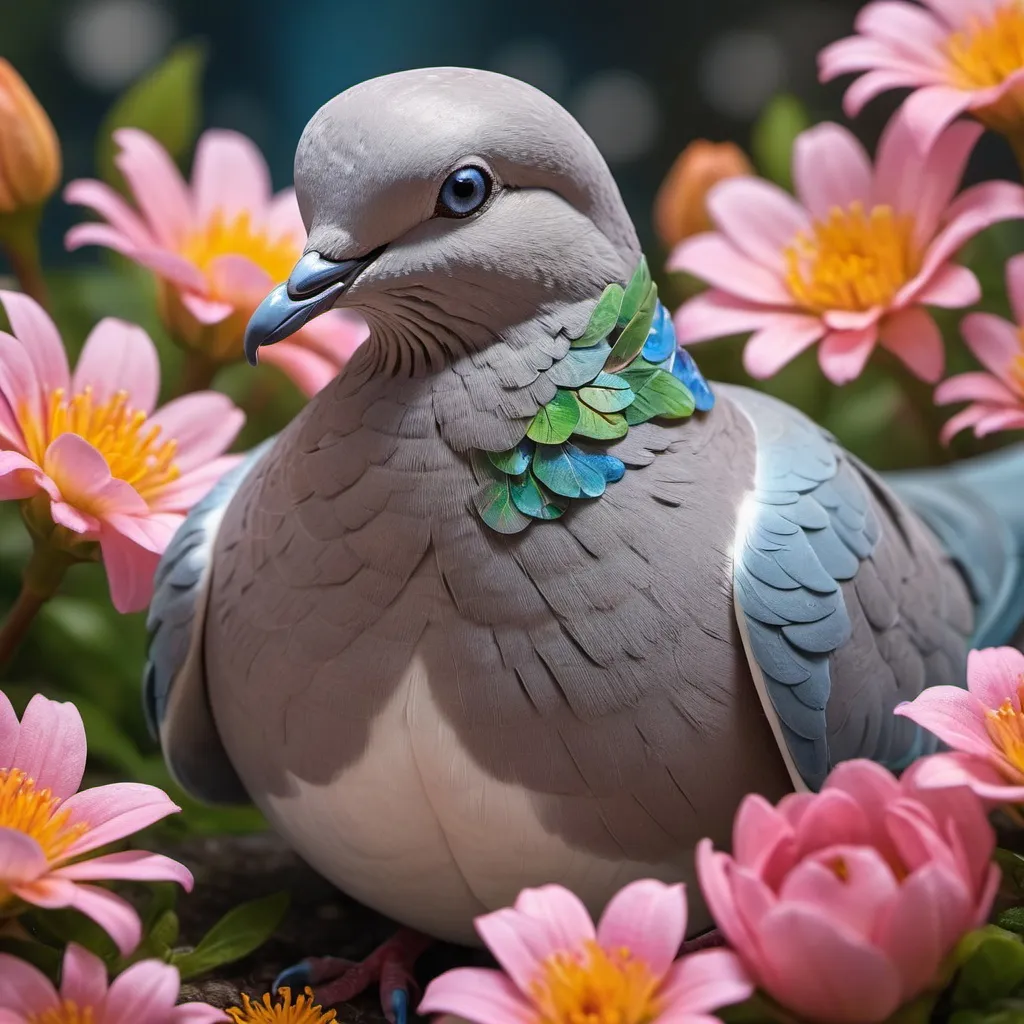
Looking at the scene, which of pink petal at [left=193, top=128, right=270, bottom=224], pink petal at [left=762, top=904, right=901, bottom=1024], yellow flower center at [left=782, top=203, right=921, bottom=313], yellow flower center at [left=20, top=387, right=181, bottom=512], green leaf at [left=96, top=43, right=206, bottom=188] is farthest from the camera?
green leaf at [left=96, top=43, right=206, bottom=188]

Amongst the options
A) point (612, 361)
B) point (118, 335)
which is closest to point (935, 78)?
point (612, 361)

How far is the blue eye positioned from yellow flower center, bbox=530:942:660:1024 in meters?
0.28

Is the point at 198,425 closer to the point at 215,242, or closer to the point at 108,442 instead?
the point at 108,442

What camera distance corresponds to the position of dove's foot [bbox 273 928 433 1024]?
2.10 ft

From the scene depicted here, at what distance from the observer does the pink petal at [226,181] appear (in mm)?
863

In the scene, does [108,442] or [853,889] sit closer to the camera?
[853,889]

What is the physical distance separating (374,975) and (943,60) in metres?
0.58

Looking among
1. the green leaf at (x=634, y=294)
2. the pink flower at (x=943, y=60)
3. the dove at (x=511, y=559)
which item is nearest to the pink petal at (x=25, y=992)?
the dove at (x=511, y=559)

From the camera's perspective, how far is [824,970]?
0.45m

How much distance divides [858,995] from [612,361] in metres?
0.26

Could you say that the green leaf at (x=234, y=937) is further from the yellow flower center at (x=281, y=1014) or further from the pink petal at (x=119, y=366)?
the pink petal at (x=119, y=366)

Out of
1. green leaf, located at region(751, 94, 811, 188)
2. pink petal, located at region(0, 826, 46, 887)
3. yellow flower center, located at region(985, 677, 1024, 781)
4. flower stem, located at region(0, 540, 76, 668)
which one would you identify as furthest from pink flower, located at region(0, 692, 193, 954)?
green leaf, located at region(751, 94, 811, 188)

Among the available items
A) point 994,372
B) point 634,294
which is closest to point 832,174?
point 994,372

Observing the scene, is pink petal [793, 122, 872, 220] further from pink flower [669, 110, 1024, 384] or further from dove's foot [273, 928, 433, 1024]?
dove's foot [273, 928, 433, 1024]
